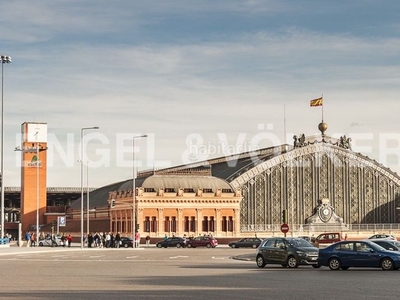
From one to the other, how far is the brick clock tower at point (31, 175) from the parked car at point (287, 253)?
107375 millimetres

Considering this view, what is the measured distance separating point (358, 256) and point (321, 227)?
88722mm

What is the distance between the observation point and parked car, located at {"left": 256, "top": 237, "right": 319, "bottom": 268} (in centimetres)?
4284

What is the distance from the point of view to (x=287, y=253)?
4322cm

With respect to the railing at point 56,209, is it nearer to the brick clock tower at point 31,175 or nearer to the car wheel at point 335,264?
the brick clock tower at point 31,175

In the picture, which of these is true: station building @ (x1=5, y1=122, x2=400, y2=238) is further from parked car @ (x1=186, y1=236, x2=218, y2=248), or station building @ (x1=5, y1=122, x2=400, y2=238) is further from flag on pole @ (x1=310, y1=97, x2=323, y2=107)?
parked car @ (x1=186, y1=236, x2=218, y2=248)

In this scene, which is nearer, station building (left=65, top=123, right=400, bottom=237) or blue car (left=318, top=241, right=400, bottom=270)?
blue car (left=318, top=241, right=400, bottom=270)

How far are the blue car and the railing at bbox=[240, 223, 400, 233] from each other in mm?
80370

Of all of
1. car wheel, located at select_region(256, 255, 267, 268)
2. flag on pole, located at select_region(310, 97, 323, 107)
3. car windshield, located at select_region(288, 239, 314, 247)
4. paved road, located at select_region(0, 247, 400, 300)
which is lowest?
paved road, located at select_region(0, 247, 400, 300)

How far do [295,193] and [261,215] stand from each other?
7346mm

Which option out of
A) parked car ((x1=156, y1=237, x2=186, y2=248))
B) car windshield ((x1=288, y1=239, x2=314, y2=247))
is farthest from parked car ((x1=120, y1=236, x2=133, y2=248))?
car windshield ((x1=288, y1=239, x2=314, y2=247))

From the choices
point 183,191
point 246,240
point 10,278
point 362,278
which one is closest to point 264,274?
point 362,278

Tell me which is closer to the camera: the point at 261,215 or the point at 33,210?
the point at 261,215

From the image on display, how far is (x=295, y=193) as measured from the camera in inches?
5079

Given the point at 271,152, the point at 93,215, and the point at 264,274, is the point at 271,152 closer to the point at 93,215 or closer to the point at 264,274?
the point at 93,215
